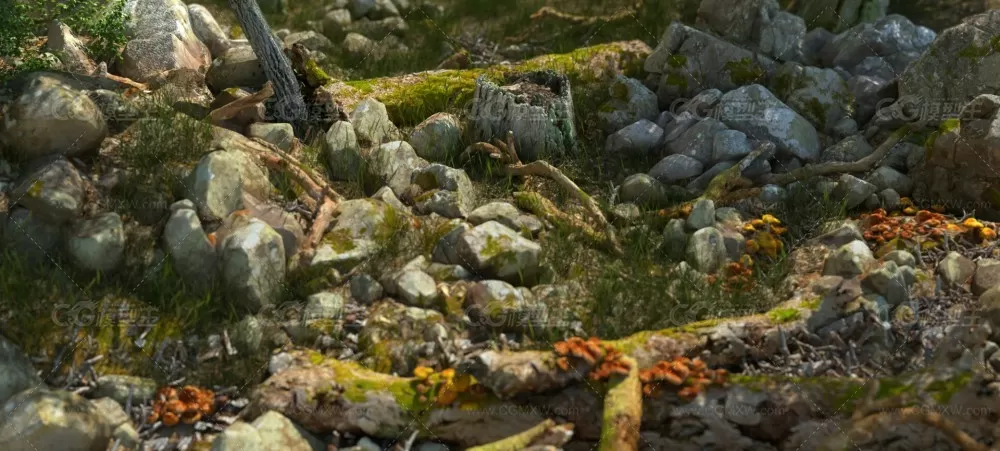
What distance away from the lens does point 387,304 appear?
658 cm

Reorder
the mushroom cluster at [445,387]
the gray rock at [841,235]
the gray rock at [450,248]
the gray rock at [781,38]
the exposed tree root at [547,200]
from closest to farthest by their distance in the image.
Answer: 1. the mushroom cluster at [445,387]
2. the gray rock at [450,248]
3. the gray rock at [841,235]
4. the exposed tree root at [547,200]
5. the gray rock at [781,38]

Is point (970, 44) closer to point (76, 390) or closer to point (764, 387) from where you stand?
point (764, 387)

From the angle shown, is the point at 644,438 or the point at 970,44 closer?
the point at 644,438

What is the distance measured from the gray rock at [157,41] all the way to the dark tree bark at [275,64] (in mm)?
1192

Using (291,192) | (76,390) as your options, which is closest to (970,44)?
(291,192)

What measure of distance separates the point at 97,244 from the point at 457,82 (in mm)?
4378

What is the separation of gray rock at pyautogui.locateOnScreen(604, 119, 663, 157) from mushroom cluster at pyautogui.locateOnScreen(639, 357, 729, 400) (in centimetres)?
405

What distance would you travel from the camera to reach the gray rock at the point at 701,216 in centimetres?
757

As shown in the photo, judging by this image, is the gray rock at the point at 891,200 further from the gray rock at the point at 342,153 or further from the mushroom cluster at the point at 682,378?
the gray rock at the point at 342,153

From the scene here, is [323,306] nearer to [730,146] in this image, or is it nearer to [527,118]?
[527,118]

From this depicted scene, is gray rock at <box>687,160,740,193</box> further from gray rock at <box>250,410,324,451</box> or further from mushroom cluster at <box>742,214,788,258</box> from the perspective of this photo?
gray rock at <box>250,410,324,451</box>

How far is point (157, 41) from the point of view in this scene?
920 cm

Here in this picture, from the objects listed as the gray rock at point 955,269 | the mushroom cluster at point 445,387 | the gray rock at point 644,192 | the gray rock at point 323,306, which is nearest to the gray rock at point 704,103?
the gray rock at point 644,192

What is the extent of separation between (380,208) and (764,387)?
347cm
